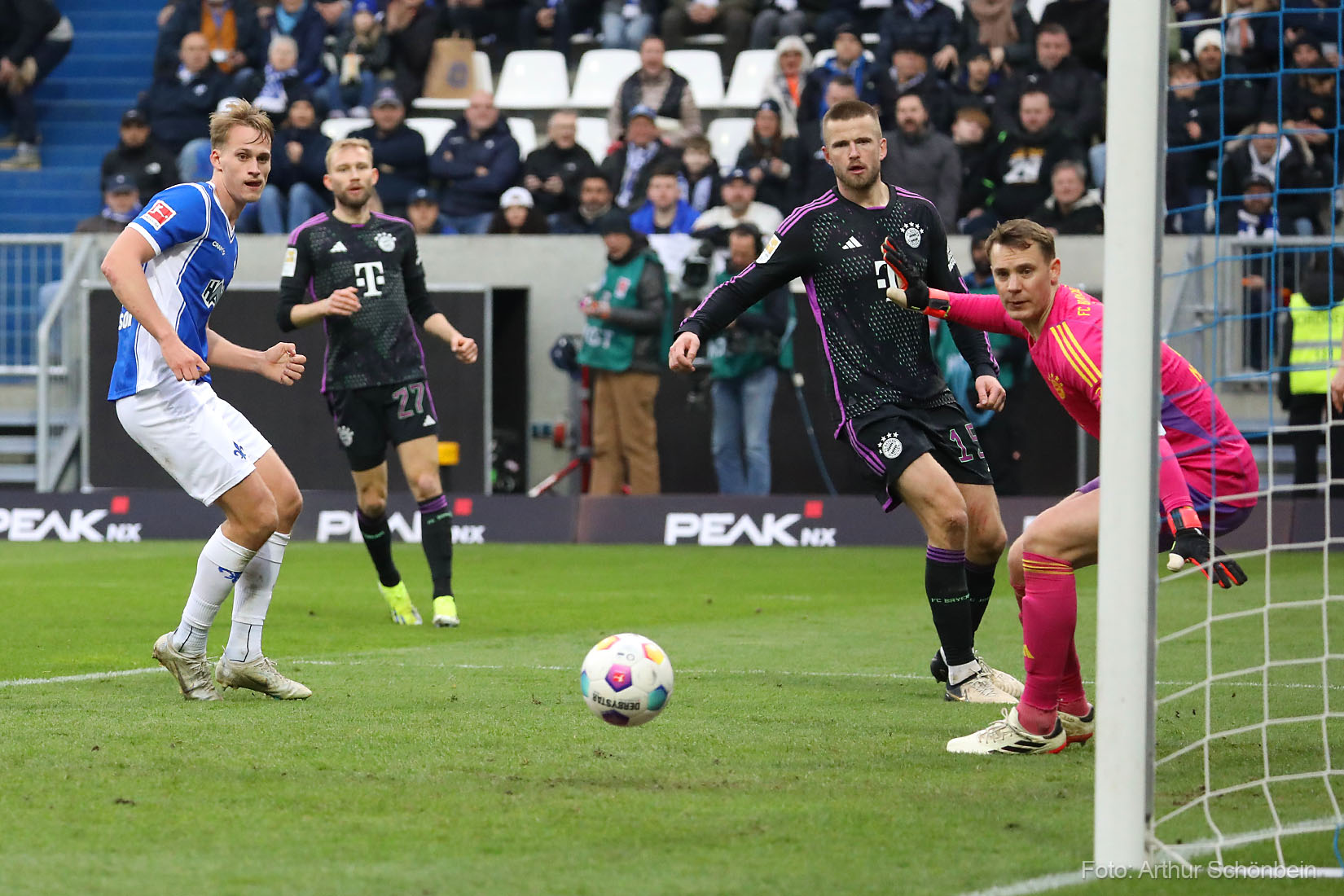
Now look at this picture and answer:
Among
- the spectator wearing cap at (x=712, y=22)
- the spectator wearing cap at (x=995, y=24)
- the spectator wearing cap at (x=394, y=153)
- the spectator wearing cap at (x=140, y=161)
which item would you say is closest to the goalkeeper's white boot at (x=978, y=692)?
the spectator wearing cap at (x=394, y=153)

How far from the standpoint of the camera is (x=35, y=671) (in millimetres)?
7402

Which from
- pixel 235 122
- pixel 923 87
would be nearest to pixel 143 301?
pixel 235 122

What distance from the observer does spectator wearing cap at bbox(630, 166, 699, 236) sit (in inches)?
658

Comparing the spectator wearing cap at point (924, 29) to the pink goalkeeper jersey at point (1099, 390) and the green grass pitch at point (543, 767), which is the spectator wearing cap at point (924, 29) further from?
the pink goalkeeper jersey at point (1099, 390)

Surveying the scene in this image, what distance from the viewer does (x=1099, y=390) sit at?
18.3ft

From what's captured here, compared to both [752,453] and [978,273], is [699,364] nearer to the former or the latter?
[752,453]

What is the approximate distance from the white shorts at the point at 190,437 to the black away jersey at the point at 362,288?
10.5ft

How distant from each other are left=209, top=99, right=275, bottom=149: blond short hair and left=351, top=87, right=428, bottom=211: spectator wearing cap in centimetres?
1131

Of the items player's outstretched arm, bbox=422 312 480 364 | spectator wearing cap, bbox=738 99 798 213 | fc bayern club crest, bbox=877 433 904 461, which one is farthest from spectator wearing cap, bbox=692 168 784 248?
fc bayern club crest, bbox=877 433 904 461

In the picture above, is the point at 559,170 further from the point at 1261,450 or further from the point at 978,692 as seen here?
the point at 978,692

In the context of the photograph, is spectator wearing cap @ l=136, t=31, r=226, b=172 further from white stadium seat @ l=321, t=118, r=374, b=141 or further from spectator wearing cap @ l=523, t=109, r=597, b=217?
spectator wearing cap @ l=523, t=109, r=597, b=217

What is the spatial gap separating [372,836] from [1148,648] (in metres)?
1.90

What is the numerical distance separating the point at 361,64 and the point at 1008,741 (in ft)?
52.5

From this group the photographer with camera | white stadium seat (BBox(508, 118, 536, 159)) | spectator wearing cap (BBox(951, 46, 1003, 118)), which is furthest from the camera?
white stadium seat (BBox(508, 118, 536, 159))
